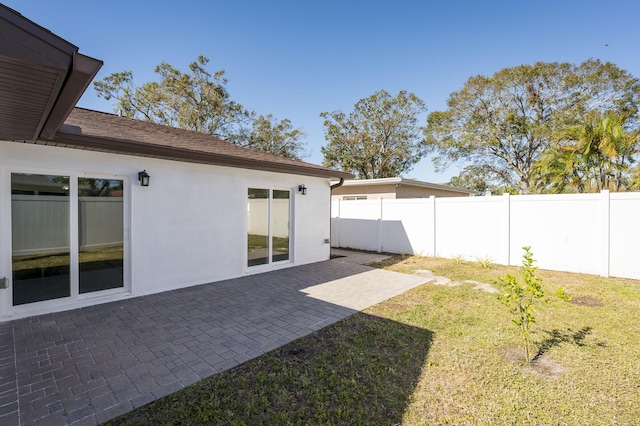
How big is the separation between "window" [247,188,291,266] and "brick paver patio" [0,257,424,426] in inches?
51.5

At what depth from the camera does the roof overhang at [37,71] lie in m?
1.91

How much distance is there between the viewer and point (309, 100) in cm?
1919

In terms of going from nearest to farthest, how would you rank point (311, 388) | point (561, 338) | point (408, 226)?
point (311, 388) < point (561, 338) < point (408, 226)

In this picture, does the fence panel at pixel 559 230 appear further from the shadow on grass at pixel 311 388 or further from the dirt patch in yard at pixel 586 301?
the shadow on grass at pixel 311 388

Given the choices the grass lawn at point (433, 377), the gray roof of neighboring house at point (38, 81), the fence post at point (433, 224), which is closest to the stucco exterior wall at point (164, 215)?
the gray roof of neighboring house at point (38, 81)

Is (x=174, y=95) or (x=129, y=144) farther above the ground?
(x=174, y=95)

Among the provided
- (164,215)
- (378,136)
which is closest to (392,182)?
(164,215)

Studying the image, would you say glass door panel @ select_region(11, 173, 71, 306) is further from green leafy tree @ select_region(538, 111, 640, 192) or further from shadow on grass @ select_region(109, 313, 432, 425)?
green leafy tree @ select_region(538, 111, 640, 192)

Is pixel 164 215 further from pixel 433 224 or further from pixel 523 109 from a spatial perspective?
pixel 523 109

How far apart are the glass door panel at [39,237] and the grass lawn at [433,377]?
386 cm

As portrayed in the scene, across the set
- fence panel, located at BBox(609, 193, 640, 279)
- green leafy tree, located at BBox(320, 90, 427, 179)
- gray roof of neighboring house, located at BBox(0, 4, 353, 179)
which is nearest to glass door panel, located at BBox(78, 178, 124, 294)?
gray roof of neighboring house, located at BBox(0, 4, 353, 179)

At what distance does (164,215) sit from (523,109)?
2451 cm

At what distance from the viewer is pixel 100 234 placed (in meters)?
5.48

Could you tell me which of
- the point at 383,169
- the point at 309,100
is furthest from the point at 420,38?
the point at 383,169
